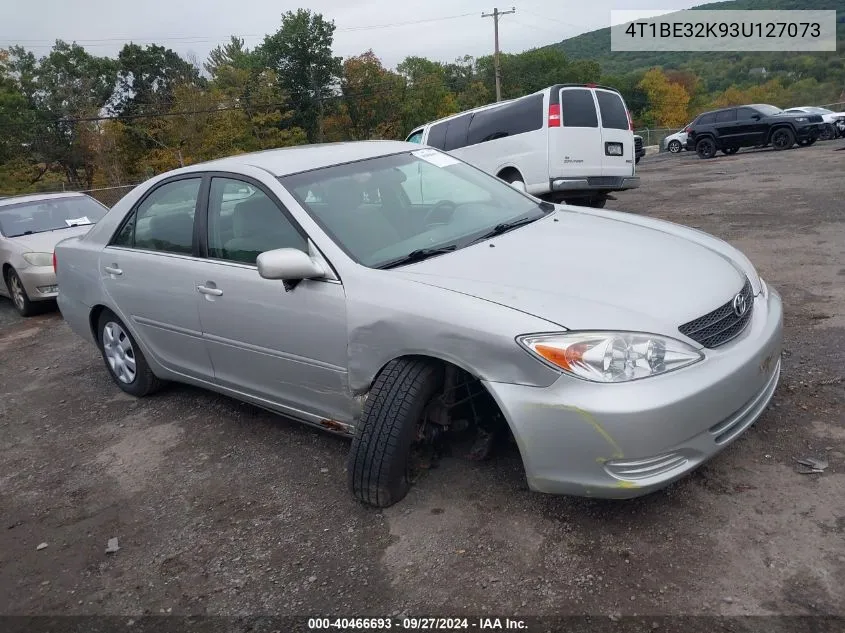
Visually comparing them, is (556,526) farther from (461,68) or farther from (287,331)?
(461,68)

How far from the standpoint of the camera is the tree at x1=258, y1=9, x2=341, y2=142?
59.0 m

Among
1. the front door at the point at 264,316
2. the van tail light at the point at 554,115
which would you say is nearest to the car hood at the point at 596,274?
the front door at the point at 264,316

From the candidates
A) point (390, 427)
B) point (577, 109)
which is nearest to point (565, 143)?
point (577, 109)

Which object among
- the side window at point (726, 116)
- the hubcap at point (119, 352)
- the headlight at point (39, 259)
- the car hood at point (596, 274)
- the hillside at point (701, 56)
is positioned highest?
the hillside at point (701, 56)

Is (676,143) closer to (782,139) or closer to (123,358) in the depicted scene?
(782,139)

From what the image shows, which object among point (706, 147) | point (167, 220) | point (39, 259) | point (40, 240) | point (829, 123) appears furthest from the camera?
point (829, 123)

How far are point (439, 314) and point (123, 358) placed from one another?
2.99 meters

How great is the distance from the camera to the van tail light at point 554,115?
9930 mm

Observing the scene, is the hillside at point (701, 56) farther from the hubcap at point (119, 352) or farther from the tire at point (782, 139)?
the hubcap at point (119, 352)

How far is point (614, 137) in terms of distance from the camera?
33.7 ft

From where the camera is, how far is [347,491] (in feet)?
10.6

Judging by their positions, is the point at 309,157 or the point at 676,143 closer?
the point at 309,157

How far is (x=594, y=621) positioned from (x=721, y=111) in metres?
22.9

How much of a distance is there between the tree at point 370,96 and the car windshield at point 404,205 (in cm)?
5799
